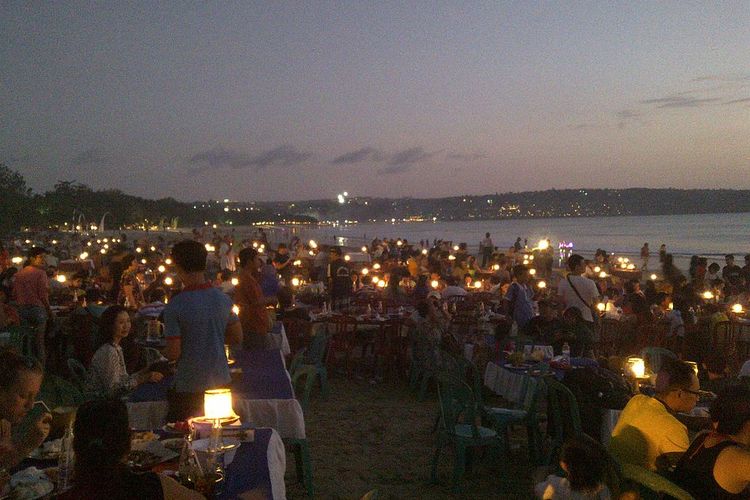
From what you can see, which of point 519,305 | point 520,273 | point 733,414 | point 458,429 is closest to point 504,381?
point 458,429

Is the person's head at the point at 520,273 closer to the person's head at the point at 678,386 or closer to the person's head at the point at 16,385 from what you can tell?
the person's head at the point at 678,386

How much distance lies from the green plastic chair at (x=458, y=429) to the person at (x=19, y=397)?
347 centimetres

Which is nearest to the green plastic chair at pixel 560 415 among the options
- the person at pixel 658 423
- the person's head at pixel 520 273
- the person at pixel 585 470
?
the person at pixel 658 423

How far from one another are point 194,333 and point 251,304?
9.56 feet

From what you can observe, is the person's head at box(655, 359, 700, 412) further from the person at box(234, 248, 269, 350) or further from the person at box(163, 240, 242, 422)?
the person at box(234, 248, 269, 350)

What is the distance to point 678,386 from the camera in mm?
4266

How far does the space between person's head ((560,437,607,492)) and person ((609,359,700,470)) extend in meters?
0.90

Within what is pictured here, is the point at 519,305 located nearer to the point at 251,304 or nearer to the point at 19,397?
the point at 251,304

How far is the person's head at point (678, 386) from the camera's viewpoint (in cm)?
425

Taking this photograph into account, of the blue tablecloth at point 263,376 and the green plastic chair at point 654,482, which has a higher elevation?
the blue tablecloth at point 263,376

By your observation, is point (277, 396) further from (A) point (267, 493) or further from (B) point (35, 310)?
(B) point (35, 310)

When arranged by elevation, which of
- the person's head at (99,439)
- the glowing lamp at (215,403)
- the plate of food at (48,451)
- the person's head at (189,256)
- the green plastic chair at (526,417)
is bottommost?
the green plastic chair at (526,417)

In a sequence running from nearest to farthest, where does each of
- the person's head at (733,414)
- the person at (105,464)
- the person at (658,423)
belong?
the person at (105,464), the person's head at (733,414), the person at (658,423)

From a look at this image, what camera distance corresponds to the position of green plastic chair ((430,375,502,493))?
5.83 m
